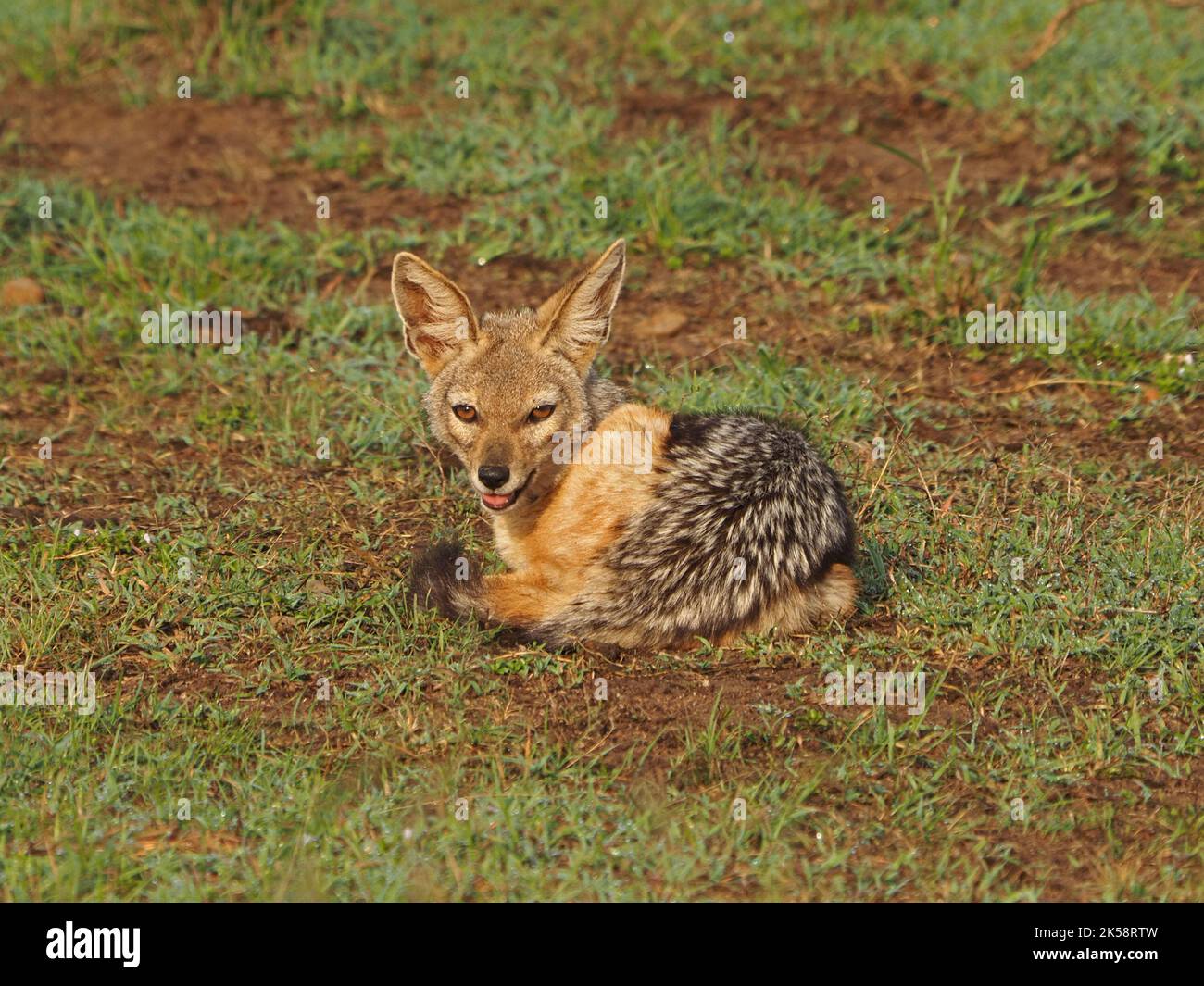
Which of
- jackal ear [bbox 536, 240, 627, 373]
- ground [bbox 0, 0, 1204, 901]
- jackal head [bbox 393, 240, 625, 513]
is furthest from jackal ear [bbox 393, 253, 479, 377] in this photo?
ground [bbox 0, 0, 1204, 901]

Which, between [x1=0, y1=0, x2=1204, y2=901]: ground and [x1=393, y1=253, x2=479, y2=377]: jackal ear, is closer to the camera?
[x1=0, y1=0, x2=1204, y2=901]: ground

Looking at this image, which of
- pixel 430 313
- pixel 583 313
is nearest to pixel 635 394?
pixel 583 313

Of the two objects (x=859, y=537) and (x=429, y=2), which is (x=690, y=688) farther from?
(x=429, y=2)

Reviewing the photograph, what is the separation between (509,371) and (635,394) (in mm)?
1538

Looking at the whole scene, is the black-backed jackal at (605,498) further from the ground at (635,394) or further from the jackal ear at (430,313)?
the ground at (635,394)

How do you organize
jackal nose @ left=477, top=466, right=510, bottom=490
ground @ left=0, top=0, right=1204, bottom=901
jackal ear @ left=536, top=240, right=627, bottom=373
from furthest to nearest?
1. jackal ear @ left=536, top=240, right=627, bottom=373
2. jackal nose @ left=477, top=466, right=510, bottom=490
3. ground @ left=0, top=0, right=1204, bottom=901

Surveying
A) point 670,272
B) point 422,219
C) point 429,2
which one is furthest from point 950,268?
point 429,2

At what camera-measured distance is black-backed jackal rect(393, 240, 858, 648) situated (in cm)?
591

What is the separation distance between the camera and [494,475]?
6.18 m

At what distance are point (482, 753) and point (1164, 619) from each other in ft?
9.54

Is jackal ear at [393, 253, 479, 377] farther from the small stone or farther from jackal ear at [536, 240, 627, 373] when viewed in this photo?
the small stone

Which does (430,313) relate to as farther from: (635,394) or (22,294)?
(22,294)

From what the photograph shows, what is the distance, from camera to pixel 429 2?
12102 mm

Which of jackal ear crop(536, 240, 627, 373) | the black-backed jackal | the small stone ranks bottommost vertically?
the black-backed jackal
